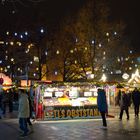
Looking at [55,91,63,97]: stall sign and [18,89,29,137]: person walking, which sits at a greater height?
[55,91,63,97]: stall sign

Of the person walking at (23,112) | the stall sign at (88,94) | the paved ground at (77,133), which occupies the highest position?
the stall sign at (88,94)

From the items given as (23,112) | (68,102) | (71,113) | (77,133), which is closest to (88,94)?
(68,102)

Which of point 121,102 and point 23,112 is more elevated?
point 121,102

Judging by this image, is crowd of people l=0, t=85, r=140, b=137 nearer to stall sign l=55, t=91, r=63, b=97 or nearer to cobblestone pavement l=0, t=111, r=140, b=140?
cobblestone pavement l=0, t=111, r=140, b=140

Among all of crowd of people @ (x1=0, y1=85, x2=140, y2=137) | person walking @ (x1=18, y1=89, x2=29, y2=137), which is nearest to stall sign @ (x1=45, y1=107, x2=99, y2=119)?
crowd of people @ (x1=0, y1=85, x2=140, y2=137)

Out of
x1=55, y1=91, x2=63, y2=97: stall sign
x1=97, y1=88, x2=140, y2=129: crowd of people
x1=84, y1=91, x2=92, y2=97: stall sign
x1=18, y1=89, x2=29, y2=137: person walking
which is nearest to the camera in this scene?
x1=18, y1=89, x2=29, y2=137: person walking

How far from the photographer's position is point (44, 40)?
56594 mm

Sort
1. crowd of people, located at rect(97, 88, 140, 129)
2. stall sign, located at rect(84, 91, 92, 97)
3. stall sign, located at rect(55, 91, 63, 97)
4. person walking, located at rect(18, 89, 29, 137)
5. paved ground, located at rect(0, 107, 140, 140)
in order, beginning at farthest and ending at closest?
stall sign, located at rect(84, 91, 92, 97)
stall sign, located at rect(55, 91, 63, 97)
crowd of people, located at rect(97, 88, 140, 129)
person walking, located at rect(18, 89, 29, 137)
paved ground, located at rect(0, 107, 140, 140)

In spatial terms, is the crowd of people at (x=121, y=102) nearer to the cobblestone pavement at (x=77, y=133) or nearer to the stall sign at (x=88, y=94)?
the cobblestone pavement at (x=77, y=133)

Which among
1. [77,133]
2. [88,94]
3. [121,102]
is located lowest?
[77,133]

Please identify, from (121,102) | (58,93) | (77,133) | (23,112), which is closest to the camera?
→ (23,112)

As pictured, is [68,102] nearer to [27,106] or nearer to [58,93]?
[58,93]

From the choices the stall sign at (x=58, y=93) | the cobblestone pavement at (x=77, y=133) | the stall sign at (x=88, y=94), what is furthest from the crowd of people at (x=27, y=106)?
the stall sign at (x=58, y=93)

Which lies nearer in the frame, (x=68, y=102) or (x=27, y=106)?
(x=27, y=106)
